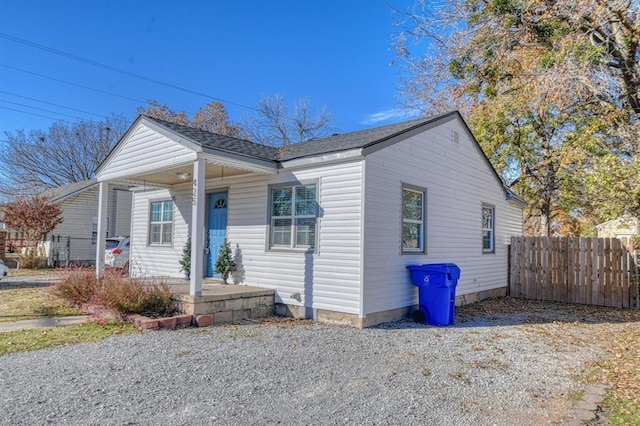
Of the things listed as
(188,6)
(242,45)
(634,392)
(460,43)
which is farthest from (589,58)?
(242,45)

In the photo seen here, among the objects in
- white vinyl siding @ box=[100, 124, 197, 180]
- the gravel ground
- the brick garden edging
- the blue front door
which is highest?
white vinyl siding @ box=[100, 124, 197, 180]

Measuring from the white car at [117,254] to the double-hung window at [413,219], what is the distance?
1094 centimetres

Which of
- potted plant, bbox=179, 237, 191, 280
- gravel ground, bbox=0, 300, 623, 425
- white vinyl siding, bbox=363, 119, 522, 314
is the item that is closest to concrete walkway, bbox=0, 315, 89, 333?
gravel ground, bbox=0, 300, 623, 425

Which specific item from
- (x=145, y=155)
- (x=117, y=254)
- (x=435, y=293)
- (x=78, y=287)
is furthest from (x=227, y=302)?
(x=117, y=254)

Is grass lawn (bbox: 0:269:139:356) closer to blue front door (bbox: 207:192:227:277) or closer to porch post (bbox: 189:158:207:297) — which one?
porch post (bbox: 189:158:207:297)

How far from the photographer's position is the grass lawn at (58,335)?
5.46 meters

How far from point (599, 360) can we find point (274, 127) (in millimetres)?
26494

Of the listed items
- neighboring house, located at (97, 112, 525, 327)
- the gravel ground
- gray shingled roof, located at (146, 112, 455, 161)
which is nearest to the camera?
the gravel ground

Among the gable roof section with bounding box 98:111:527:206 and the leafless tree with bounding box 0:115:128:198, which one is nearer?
the gable roof section with bounding box 98:111:527:206

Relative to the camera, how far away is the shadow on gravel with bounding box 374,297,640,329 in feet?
25.8

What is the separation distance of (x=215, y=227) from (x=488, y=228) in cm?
757

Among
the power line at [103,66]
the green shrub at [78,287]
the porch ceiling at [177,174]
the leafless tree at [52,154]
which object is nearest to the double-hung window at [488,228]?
the porch ceiling at [177,174]

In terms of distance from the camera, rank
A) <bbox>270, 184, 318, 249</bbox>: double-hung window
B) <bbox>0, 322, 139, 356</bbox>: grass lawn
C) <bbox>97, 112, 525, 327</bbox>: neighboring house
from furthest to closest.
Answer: <bbox>270, 184, 318, 249</bbox>: double-hung window < <bbox>97, 112, 525, 327</bbox>: neighboring house < <bbox>0, 322, 139, 356</bbox>: grass lawn

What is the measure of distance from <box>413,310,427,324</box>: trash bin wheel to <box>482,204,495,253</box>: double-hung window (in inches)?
177
